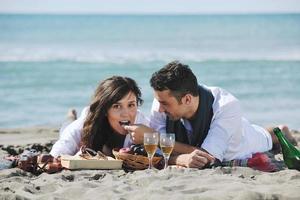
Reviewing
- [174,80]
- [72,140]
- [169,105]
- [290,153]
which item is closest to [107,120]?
[72,140]

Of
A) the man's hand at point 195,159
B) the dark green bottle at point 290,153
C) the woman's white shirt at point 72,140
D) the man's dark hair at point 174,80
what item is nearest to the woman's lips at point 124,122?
the woman's white shirt at point 72,140

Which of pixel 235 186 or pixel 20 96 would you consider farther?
pixel 20 96

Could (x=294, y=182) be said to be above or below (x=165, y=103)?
below

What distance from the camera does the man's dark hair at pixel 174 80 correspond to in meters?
6.66

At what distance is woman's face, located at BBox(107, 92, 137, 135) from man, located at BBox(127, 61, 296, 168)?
0.69 feet

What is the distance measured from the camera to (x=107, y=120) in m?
7.28

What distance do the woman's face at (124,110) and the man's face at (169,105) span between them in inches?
10.9

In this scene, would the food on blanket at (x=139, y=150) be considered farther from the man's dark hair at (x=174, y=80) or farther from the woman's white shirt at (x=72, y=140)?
the man's dark hair at (x=174, y=80)

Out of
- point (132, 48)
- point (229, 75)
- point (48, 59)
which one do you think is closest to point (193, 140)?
point (229, 75)

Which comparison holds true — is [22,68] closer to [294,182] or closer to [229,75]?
[229,75]

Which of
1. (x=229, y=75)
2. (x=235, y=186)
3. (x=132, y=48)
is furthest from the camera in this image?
(x=132, y=48)

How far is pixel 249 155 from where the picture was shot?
729 cm

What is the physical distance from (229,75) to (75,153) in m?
14.4

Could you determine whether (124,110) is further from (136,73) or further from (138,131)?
(136,73)
